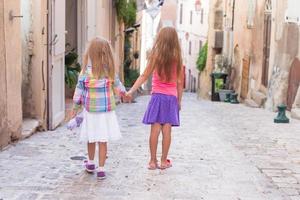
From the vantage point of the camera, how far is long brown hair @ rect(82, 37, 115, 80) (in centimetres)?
561

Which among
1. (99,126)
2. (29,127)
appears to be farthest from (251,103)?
(99,126)

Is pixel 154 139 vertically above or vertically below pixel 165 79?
below

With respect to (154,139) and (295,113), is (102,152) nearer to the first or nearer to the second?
(154,139)

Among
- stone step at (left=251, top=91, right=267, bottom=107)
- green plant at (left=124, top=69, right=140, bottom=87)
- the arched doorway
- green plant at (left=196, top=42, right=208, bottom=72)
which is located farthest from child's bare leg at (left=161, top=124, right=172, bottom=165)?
green plant at (left=196, top=42, right=208, bottom=72)

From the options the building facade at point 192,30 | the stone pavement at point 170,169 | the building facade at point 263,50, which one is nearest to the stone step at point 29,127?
the stone pavement at point 170,169

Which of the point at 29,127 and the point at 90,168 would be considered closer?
the point at 90,168

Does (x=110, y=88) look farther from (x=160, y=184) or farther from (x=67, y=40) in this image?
(x=67, y=40)

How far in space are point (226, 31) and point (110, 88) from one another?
1973cm

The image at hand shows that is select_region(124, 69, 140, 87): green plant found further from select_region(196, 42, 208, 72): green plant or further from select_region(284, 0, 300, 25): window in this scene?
select_region(196, 42, 208, 72): green plant

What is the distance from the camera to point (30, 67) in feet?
28.8

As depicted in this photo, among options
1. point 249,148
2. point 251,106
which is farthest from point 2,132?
point 251,106

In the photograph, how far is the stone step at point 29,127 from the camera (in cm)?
802

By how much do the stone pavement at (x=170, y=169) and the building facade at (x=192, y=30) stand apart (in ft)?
86.1

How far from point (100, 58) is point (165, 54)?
0.79m
